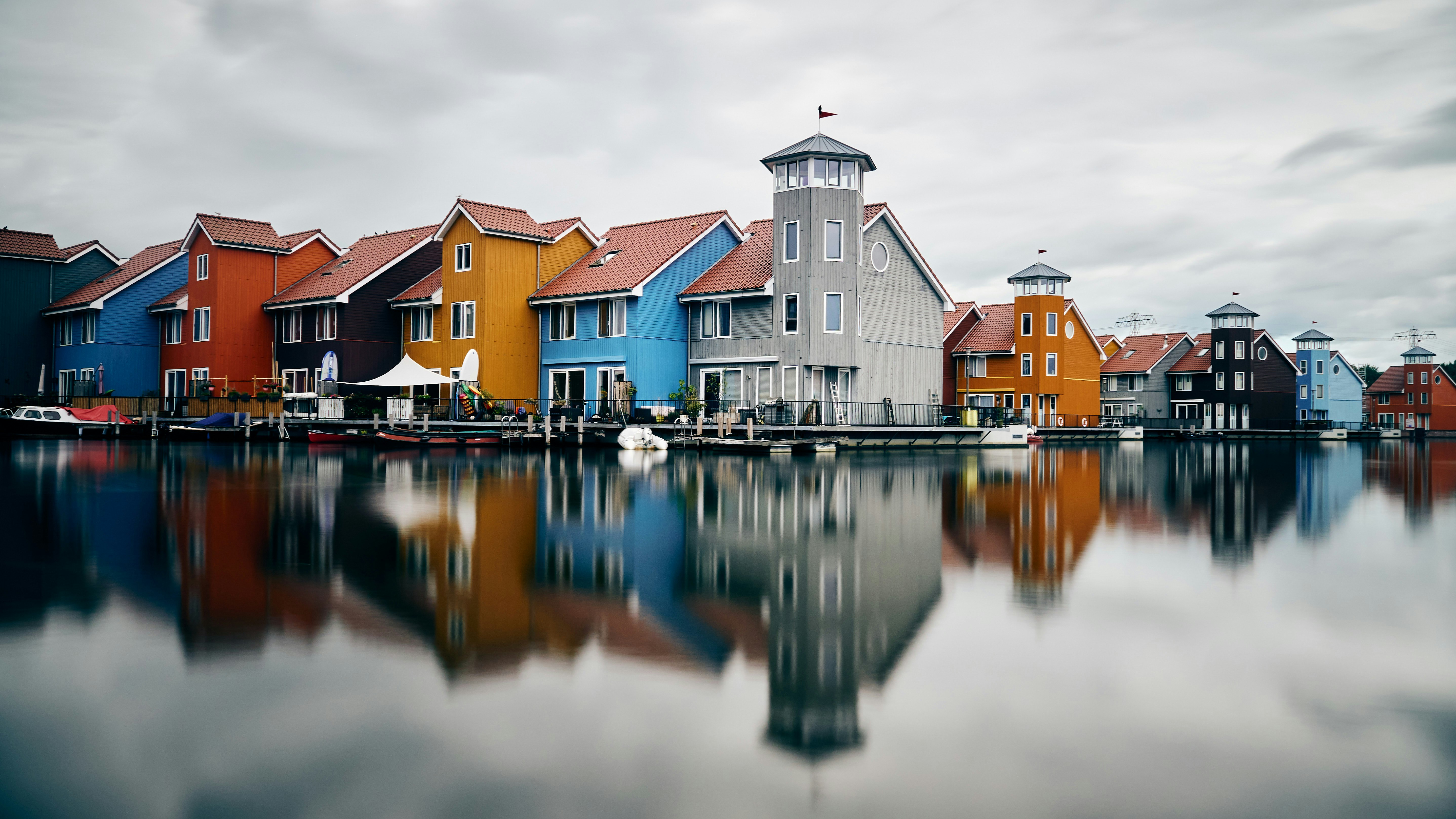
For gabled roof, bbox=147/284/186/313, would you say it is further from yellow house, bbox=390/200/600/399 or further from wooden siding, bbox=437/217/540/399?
wooden siding, bbox=437/217/540/399

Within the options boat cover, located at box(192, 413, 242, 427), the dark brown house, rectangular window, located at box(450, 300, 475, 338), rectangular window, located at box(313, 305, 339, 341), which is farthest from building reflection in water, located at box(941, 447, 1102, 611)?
boat cover, located at box(192, 413, 242, 427)

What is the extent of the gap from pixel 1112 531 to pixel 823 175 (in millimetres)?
27888

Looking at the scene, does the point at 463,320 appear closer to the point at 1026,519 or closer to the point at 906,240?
the point at 906,240

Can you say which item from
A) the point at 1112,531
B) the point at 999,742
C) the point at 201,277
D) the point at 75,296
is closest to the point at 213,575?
the point at 999,742

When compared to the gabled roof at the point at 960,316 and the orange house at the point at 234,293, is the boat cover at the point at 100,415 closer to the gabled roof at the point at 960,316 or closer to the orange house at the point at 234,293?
the orange house at the point at 234,293

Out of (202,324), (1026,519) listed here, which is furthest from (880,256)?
(202,324)

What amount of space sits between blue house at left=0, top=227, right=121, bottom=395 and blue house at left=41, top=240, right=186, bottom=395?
0.59m

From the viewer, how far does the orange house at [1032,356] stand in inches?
2408

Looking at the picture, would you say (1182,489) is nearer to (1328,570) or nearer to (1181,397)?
(1328,570)

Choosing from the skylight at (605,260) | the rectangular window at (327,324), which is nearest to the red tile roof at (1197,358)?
the skylight at (605,260)

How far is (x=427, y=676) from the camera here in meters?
6.34

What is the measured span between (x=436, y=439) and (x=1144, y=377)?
61.0m

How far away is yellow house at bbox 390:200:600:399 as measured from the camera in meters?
44.1

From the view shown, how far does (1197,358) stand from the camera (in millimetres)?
79688
